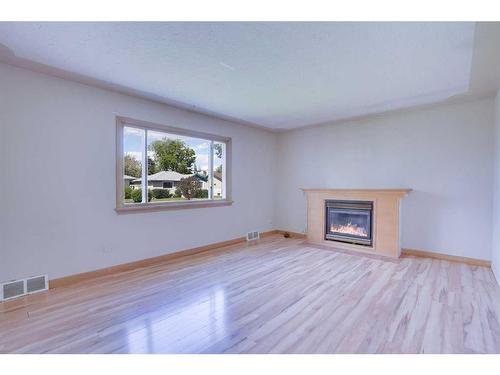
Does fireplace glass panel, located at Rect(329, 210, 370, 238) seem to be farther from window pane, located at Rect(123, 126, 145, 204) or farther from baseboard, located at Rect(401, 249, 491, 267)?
window pane, located at Rect(123, 126, 145, 204)

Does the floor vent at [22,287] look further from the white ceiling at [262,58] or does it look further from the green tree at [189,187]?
the white ceiling at [262,58]

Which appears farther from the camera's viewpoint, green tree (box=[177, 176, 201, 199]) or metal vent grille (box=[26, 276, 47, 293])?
green tree (box=[177, 176, 201, 199])

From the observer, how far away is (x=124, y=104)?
3582 millimetres

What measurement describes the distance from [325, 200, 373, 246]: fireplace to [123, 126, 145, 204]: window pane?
3.42 meters

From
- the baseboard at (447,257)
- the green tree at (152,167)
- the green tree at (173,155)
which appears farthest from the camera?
the green tree at (173,155)

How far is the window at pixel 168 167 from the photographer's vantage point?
3.70 meters

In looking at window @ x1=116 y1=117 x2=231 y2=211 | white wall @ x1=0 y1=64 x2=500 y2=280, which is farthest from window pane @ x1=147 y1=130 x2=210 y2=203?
white wall @ x1=0 y1=64 x2=500 y2=280

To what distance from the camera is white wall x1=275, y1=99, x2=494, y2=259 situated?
379 centimetres

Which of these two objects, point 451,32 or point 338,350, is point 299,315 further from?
point 451,32

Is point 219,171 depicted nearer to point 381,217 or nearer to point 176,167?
point 176,167

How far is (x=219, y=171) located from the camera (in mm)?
5004

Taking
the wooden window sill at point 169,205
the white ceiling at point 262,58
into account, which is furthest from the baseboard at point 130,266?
the white ceiling at point 262,58
